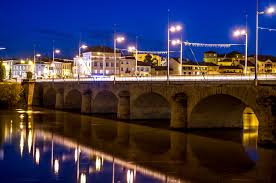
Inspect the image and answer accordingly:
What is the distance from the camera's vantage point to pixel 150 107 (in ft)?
198

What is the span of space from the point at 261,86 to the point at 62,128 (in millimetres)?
23320

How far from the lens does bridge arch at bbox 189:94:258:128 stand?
45.9m

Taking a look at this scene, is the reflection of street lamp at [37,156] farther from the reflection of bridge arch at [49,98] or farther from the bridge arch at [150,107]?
the reflection of bridge arch at [49,98]

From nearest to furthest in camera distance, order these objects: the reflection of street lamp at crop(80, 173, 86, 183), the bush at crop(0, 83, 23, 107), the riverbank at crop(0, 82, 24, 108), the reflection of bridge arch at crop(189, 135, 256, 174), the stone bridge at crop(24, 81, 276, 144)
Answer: the reflection of street lamp at crop(80, 173, 86, 183) → the reflection of bridge arch at crop(189, 135, 256, 174) → the stone bridge at crop(24, 81, 276, 144) → the riverbank at crop(0, 82, 24, 108) → the bush at crop(0, 83, 23, 107)

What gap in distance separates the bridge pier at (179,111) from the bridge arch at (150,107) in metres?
10.0

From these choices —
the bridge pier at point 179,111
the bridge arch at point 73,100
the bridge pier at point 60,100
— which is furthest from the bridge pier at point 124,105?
the bridge pier at point 60,100

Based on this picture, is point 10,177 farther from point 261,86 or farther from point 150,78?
point 150,78

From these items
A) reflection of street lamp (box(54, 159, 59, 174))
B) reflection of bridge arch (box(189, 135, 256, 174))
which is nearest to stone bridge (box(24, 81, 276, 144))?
reflection of bridge arch (box(189, 135, 256, 174))

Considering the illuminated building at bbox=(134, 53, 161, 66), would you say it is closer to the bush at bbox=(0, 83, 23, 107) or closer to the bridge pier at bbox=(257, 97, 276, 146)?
the bush at bbox=(0, 83, 23, 107)

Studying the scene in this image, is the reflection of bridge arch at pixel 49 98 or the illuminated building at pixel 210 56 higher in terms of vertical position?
the illuminated building at pixel 210 56

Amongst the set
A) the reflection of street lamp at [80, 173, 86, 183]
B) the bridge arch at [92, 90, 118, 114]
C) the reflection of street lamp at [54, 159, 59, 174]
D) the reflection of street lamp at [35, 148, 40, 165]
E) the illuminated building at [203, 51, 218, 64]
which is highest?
the illuminated building at [203, 51, 218, 64]

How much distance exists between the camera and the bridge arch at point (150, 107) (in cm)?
5825

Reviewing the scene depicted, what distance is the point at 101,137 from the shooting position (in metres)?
44.2

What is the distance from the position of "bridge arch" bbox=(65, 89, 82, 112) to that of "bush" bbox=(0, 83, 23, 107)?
11.3 m
